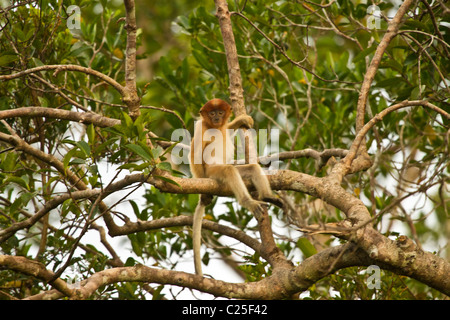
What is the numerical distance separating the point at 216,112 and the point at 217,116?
39 millimetres

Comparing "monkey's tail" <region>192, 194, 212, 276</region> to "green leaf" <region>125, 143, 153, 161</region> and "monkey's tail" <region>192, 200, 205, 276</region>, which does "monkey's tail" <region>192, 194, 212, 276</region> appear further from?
"green leaf" <region>125, 143, 153, 161</region>

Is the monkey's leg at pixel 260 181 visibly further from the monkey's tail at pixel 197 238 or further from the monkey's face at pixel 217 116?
the monkey's face at pixel 217 116

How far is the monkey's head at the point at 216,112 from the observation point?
476 cm

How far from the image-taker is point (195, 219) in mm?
4109

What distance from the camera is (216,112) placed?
4.77m

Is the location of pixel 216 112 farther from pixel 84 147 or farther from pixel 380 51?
pixel 84 147

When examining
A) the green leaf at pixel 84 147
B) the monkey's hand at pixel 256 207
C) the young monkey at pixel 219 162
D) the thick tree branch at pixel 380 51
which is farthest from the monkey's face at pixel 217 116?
the green leaf at pixel 84 147

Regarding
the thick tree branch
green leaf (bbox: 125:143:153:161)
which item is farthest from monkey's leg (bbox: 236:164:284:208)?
green leaf (bbox: 125:143:153:161)

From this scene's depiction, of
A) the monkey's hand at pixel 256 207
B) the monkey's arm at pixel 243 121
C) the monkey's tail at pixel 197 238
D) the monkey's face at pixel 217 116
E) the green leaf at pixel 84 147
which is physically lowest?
the monkey's tail at pixel 197 238

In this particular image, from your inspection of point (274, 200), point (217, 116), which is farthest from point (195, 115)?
point (274, 200)

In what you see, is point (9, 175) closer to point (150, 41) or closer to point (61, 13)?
point (61, 13)

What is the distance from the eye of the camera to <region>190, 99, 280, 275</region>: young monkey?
4020mm

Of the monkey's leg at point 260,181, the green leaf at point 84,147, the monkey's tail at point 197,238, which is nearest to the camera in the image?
the green leaf at point 84,147

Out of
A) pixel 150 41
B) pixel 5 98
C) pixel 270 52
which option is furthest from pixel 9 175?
pixel 150 41
